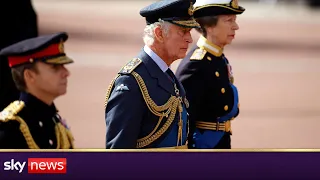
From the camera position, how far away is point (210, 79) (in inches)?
275

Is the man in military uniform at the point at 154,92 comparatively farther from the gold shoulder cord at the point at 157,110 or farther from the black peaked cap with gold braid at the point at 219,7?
the black peaked cap with gold braid at the point at 219,7

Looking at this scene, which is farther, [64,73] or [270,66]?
[270,66]

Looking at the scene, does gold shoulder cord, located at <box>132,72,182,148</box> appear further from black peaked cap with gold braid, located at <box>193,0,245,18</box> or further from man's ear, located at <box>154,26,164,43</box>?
black peaked cap with gold braid, located at <box>193,0,245,18</box>

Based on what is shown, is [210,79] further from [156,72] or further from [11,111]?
[11,111]

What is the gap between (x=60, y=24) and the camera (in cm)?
2712

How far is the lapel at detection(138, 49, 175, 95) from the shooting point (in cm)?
579

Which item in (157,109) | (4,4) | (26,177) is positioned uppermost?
(4,4)

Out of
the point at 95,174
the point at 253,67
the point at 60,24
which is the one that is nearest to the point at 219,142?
the point at 95,174

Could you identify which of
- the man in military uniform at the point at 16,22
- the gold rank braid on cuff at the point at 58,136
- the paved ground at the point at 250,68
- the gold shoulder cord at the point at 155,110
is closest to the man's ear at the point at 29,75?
the gold rank braid on cuff at the point at 58,136

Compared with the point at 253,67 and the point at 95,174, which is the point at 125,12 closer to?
the point at 253,67

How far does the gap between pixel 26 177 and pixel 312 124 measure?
322 inches

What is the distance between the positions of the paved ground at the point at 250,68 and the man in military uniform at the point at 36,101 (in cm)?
484

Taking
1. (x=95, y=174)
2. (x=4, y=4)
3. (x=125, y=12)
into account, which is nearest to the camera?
(x=95, y=174)

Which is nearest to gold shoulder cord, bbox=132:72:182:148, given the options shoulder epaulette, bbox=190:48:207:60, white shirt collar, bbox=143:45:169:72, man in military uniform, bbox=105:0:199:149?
man in military uniform, bbox=105:0:199:149
